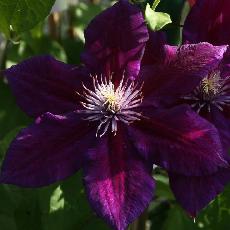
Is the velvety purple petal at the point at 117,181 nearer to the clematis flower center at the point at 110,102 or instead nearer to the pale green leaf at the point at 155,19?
the clematis flower center at the point at 110,102

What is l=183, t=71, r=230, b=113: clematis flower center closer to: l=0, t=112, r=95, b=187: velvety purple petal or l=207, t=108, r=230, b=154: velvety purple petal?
l=207, t=108, r=230, b=154: velvety purple petal

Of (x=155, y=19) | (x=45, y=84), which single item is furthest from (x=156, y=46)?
(x=45, y=84)

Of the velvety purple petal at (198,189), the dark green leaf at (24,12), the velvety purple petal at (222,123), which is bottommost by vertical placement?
the velvety purple petal at (198,189)

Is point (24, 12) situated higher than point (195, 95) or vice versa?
point (24, 12)

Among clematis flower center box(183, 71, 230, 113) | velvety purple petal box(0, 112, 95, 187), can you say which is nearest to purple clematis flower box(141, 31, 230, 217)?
clematis flower center box(183, 71, 230, 113)

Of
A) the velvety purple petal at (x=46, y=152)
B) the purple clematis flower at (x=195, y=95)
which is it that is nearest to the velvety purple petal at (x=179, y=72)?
the purple clematis flower at (x=195, y=95)

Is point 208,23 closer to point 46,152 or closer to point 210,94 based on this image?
point 210,94
